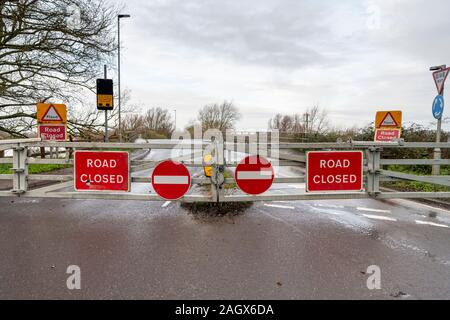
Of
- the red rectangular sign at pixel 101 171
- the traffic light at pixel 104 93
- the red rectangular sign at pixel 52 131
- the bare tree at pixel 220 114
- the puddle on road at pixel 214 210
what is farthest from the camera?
the bare tree at pixel 220 114

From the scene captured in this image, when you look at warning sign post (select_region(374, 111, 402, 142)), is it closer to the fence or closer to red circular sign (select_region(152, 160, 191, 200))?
the fence

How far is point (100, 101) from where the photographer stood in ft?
39.3

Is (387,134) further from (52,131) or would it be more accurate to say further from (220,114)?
(220,114)

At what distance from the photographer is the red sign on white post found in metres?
8.03

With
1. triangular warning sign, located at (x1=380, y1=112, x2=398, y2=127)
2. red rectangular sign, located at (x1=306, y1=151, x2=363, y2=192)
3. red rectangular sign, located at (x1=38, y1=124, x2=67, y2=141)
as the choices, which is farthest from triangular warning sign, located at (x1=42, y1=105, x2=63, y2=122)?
triangular warning sign, located at (x1=380, y1=112, x2=398, y2=127)

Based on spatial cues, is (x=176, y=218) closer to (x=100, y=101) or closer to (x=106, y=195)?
(x=106, y=195)

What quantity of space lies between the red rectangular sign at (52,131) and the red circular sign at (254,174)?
6940 mm

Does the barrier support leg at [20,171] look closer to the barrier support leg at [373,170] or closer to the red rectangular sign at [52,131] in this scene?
the red rectangular sign at [52,131]

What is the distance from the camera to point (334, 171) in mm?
4590

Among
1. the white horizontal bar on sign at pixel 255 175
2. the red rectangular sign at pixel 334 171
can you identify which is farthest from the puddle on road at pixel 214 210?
the red rectangular sign at pixel 334 171

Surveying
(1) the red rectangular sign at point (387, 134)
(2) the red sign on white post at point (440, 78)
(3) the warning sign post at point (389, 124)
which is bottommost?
(1) the red rectangular sign at point (387, 134)

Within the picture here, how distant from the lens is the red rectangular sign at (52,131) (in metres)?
8.73
